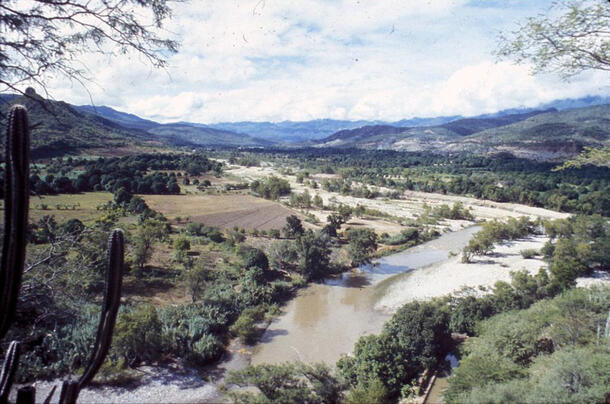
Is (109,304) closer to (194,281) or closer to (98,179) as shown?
(194,281)

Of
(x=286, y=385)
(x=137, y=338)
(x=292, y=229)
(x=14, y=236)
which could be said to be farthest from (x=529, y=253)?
(x=14, y=236)

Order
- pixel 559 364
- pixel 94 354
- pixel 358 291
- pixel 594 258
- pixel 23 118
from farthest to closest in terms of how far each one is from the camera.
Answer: pixel 594 258 → pixel 358 291 → pixel 559 364 → pixel 94 354 → pixel 23 118

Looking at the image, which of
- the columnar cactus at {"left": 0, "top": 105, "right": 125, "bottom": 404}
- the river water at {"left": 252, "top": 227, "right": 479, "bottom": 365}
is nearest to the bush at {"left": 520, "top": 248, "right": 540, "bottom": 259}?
the river water at {"left": 252, "top": 227, "right": 479, "bottom": 365}

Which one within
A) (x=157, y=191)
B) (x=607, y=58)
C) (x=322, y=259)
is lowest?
(x=322, y=259)

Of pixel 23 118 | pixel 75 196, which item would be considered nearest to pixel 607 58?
pixel 23 118

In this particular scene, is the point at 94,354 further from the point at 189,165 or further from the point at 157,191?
the point at 189,165

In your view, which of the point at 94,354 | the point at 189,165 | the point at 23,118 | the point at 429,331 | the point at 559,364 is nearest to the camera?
the point at 23,118

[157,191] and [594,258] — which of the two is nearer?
[594,258]
